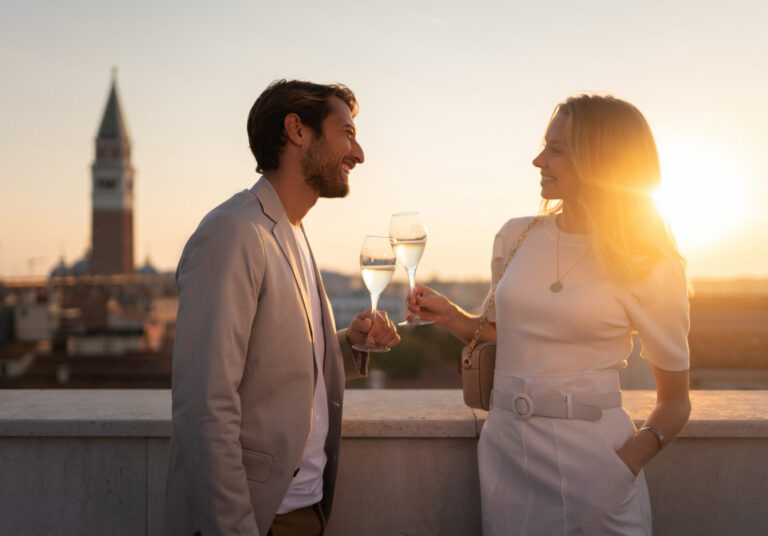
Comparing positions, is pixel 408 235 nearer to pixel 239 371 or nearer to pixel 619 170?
pixel 619 170

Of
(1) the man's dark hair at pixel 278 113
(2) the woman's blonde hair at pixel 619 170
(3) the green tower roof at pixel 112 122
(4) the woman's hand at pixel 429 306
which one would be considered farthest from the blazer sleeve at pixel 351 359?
(3) the green tower roof at pixel 112 122

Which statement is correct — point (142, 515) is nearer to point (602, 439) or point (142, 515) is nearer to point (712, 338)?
point (602, 439)

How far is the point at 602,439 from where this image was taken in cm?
160

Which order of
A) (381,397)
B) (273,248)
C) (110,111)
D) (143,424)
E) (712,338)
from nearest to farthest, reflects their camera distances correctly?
(273,248)
(143,424)
(381,397)
(712,338)
(110,111)

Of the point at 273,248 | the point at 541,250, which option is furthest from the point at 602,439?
the point at 273,248

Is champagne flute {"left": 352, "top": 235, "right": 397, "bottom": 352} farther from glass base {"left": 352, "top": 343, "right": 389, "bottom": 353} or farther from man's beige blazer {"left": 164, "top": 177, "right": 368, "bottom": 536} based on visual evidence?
man's beige blazer {"left": 164, "top": 177, "right": 368, "bottom": 536}

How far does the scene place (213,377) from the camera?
139 cm

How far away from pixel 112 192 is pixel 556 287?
72.1 m

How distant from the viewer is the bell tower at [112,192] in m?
64.6

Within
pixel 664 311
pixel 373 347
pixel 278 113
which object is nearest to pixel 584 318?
pixel 664 311

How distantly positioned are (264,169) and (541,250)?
761 millimetres

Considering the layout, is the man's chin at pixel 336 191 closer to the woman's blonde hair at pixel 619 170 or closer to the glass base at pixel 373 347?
the glass base at pixel 373 347

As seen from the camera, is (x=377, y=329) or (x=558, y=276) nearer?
(x=558, y=276)

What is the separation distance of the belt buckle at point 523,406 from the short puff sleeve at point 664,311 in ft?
1.03
